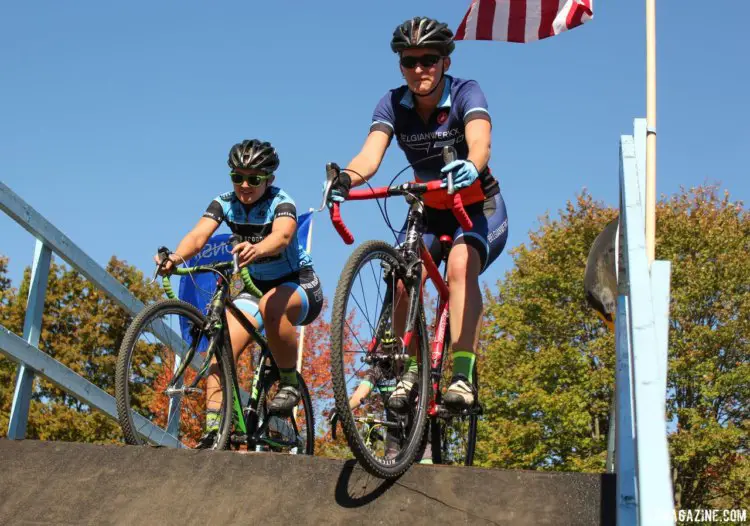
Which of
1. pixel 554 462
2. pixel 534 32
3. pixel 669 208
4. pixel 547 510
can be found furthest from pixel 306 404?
pixel 669 208

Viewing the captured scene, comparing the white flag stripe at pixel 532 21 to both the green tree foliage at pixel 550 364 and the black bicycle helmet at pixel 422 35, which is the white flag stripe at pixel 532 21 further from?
the green tree foliage at pixel 550 364

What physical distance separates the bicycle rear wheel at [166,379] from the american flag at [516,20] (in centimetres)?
486

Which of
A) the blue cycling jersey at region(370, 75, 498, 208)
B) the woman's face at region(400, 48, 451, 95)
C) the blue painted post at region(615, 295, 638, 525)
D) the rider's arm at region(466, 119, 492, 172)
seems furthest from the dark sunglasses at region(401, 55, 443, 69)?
the blue painted post at region(615, 295, 638, 525)

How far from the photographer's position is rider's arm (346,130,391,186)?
5176mm

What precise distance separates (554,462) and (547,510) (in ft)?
92.3

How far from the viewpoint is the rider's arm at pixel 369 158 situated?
5176 millimetres

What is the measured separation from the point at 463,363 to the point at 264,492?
55.3 inches

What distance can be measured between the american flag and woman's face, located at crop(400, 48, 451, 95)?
4.07 m

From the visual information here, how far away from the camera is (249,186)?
20.5 feet

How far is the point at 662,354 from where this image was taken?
8.74 ft

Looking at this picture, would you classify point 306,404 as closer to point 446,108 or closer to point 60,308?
point 446,108

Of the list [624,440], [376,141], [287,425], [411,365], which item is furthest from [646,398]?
[287,425]

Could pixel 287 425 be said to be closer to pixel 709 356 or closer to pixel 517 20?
pixel 517 20

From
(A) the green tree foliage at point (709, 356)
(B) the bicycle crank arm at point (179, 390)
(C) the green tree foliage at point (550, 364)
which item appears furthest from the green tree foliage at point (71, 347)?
(B) the bicycle crank arm at point (179, 390)
